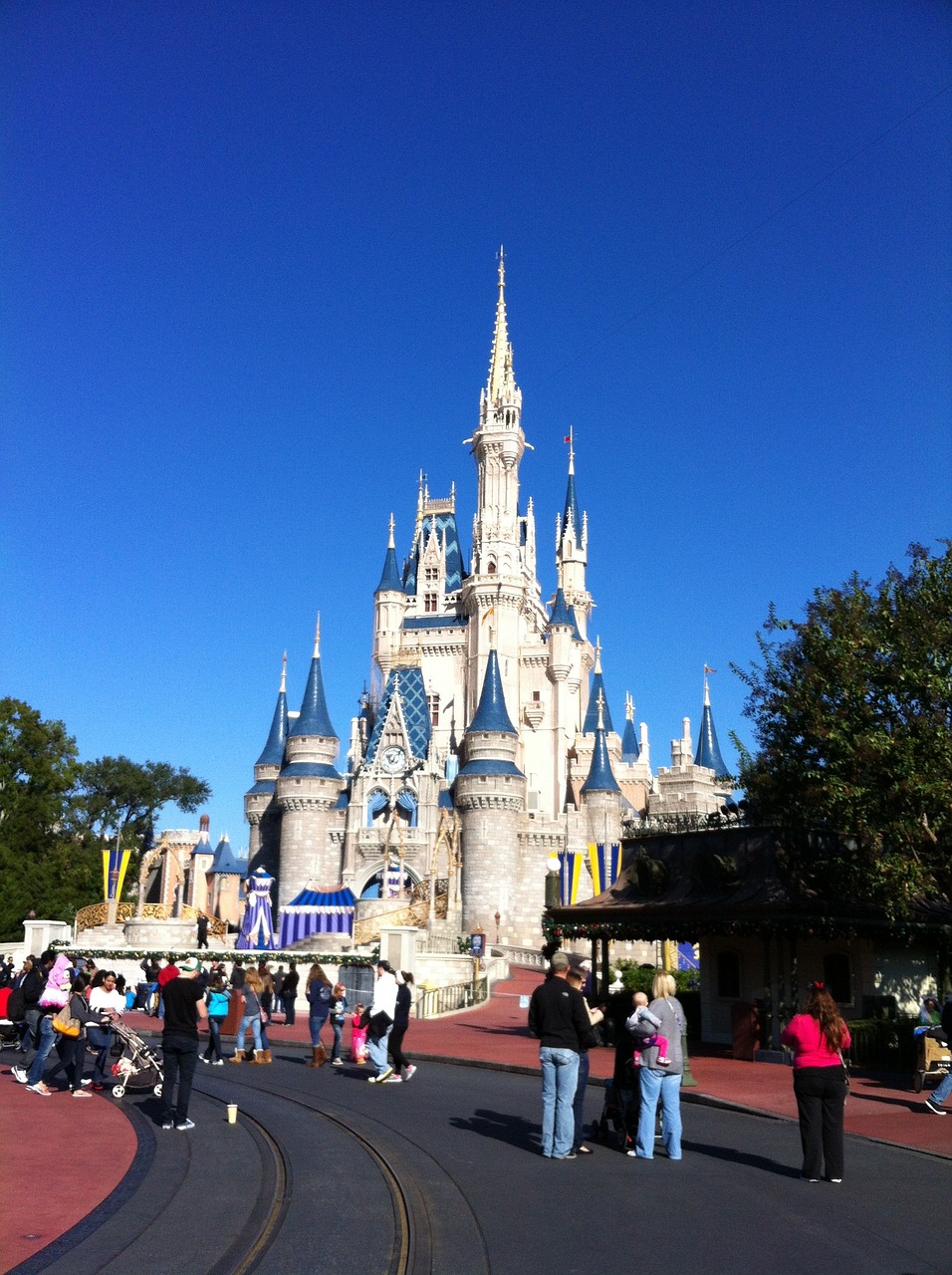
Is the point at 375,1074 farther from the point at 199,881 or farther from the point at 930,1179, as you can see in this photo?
the point at 199,881

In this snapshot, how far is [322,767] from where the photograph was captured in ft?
207

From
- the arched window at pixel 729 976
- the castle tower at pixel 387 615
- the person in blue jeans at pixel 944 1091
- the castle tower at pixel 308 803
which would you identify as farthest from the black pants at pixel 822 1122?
the castle tower at pixel 387 615

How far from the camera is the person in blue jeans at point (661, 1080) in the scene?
31.7ft

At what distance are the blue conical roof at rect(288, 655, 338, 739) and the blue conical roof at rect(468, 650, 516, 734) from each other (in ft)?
Result: 28.0

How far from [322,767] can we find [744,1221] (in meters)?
56.6

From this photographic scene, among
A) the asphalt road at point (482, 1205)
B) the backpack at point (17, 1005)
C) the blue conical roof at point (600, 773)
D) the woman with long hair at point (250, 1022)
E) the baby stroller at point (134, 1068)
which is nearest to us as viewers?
the asphalt road at point (482, 1205)

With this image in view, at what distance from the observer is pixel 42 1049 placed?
13.9 m

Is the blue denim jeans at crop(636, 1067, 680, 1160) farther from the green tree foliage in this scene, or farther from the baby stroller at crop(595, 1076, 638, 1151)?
the green tree foliage

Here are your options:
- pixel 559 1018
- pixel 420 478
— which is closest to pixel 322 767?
pixel 420 478

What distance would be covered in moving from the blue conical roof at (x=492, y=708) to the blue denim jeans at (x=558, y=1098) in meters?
50.7

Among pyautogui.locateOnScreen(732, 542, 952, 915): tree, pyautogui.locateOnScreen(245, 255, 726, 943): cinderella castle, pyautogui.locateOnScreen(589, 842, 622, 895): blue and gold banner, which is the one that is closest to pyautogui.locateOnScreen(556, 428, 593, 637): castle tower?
pyautogui.locateOnScreen(245, 255, 726, 943): cinderella castle

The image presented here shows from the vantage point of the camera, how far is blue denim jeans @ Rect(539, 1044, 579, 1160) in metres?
9.48

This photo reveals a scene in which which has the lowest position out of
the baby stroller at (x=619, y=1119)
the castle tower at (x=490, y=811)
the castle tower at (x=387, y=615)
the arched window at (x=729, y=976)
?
the baby stroller at (x=619, y=1119)

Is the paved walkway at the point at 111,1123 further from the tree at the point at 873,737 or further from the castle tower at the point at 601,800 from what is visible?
the castle tower at the point at 601,800
